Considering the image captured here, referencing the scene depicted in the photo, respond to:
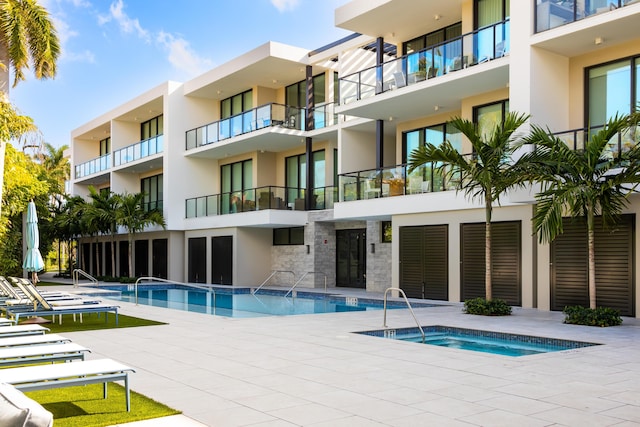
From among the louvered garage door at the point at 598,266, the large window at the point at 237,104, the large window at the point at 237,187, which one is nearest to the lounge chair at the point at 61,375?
the louvered garage door at the point at 598,266

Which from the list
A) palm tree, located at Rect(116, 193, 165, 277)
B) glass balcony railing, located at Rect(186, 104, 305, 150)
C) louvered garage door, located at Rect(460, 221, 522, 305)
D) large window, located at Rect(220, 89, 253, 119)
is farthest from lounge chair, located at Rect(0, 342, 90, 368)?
palm tree, located at Rect(116, 193, 165, 277)

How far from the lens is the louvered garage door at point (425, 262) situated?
18.7 metres

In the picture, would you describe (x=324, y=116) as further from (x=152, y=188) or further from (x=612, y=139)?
(x=152, y=188)

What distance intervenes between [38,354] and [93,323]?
23.2 feet

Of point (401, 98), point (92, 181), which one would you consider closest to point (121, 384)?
point (401, 98)

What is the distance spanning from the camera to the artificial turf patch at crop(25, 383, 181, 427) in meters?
5.78

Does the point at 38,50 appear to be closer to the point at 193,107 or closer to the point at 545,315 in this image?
the point at 193,107

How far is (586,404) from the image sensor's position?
6285 mm

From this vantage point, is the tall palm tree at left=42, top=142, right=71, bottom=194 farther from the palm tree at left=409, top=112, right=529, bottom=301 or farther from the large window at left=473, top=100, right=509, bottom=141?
the palm tree at left=409, top=112, right=529, bottom=301

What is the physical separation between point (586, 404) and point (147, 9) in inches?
2375

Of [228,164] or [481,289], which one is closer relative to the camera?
[481,289]

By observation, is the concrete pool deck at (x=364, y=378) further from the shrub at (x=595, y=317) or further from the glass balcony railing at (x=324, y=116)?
the glass balcony railing at (x=324, y=116)

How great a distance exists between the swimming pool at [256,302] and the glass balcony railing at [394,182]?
3322 millimetres

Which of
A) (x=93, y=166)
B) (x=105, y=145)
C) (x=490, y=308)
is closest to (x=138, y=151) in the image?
(x=93, y=166)
